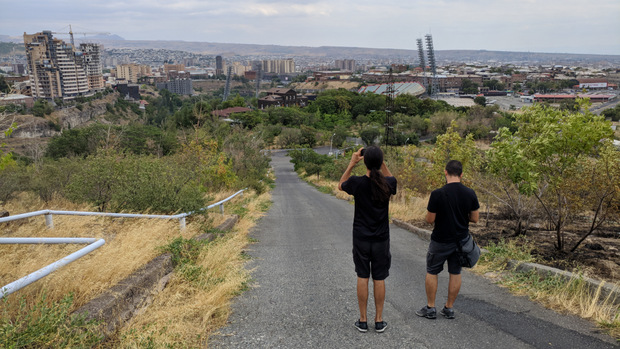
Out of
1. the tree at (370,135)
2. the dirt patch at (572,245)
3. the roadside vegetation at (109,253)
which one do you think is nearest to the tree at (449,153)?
the dirt patch at (572,245)

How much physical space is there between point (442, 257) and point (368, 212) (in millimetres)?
1057

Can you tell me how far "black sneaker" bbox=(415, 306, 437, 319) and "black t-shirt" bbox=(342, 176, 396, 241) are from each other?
3.23 feet

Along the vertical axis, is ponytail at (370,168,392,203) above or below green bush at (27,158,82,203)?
above

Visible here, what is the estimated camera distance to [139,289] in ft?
13.5

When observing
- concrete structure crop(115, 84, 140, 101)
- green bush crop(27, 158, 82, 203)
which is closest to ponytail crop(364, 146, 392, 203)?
green bush crop(27, 158, 82, 203)

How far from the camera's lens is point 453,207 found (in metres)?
4.27

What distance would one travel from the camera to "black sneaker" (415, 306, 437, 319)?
14.2 ft

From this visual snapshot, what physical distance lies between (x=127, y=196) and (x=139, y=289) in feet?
13.4

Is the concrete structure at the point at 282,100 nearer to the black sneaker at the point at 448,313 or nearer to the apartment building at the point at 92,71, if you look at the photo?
the apartment building at the point at 92,71

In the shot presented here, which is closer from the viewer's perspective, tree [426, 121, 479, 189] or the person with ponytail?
the person with ponytail

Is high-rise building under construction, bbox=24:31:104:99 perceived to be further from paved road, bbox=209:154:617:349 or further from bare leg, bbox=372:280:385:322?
bare leg, bbox=372:280:385:322

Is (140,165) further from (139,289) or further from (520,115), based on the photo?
(520,115)

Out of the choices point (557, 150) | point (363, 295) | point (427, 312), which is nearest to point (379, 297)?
point (363, 295)

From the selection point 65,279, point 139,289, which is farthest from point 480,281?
point 65,279
